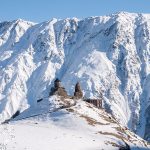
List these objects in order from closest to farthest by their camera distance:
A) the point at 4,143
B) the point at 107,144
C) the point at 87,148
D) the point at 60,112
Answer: the point at 4,143, the point at 87,148, the point at 107,144, the point at 60,112

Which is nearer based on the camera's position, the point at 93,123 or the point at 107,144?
the point at 107,144

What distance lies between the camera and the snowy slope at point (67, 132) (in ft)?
259

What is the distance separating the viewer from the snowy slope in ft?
259

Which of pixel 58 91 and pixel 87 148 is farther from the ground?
pixel 58 91

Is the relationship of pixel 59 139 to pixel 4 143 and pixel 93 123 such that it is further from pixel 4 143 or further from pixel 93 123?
pixel 93 123

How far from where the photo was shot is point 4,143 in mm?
73438

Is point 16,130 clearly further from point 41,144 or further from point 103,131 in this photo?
point 103,131

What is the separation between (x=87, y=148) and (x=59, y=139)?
195 inches

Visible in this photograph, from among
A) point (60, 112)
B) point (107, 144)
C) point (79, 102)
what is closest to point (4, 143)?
point (107, 144)

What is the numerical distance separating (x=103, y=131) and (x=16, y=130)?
26541 millimetres

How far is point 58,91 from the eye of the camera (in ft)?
520

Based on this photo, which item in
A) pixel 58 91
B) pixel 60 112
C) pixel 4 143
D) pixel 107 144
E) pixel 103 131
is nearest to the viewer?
pixel 4 143

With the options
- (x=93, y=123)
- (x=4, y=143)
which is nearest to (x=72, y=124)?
(x=93, y=123)

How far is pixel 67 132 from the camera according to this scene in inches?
3831
